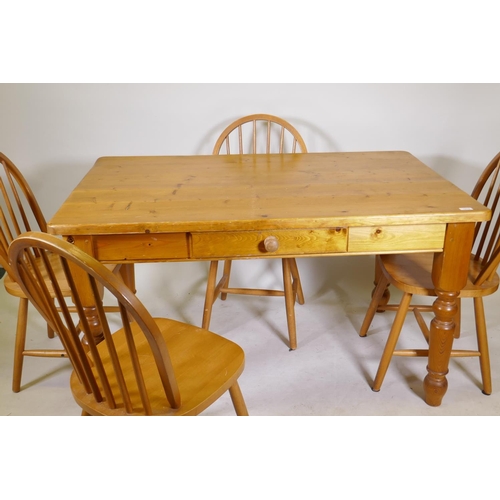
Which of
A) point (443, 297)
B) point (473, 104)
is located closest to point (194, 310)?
point (443, 297)

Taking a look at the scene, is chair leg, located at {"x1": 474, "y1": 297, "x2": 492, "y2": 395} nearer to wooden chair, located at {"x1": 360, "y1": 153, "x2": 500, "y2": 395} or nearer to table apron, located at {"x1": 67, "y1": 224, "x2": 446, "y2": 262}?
wooden chair, located at {"x1": 360, "y1": 153, "x2": 500, "y2": 395}

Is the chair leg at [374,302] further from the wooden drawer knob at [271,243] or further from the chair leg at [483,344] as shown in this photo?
the wooden drawer knob at [271,243]

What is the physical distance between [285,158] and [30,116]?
1367 mm

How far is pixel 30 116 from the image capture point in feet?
9.78

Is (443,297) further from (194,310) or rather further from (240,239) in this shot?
(194,310)

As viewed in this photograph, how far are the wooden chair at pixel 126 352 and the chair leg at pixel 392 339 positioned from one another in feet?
2.35

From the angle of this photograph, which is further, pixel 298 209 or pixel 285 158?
pixel 285 158

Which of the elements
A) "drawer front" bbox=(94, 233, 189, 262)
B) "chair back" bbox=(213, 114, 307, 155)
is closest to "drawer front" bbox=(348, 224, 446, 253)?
"drawer front" bbox=(94, 233, 189, 262)

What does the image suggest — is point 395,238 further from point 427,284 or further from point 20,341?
point 20,341

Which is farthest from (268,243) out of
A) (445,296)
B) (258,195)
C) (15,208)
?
(15,208)

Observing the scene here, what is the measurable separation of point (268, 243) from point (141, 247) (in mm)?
406

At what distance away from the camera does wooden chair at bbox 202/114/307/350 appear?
2586mm

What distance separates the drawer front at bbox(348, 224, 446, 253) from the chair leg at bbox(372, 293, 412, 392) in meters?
0.31
